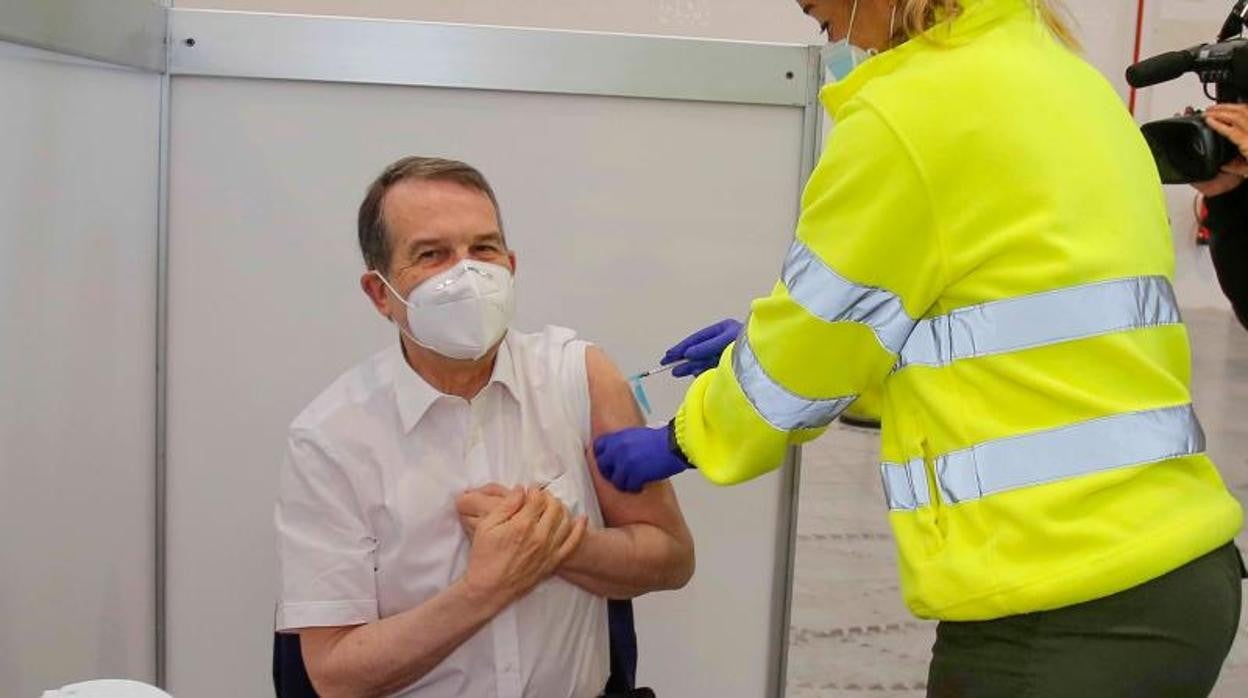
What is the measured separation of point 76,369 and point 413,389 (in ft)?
1.50

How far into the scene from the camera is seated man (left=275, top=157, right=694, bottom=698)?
1.52 meters

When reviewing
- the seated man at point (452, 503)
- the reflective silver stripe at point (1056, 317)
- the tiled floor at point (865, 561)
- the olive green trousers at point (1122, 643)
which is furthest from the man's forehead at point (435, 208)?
the tiled floor at point (865, 561)

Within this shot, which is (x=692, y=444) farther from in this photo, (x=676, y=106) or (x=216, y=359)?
(x=216, y=359)

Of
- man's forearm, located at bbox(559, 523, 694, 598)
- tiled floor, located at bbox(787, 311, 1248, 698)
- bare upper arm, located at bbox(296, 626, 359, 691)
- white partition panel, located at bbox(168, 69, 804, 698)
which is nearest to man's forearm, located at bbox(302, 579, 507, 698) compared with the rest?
bare upper arm, located at bbox(296, 626, 359, 691)

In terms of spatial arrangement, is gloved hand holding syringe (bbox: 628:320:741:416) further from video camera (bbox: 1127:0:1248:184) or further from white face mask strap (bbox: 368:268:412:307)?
video camera (bbox: 1127:0:1248:184)

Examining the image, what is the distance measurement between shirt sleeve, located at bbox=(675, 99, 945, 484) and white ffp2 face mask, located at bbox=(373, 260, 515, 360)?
379mm

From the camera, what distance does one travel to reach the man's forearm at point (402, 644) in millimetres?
1491

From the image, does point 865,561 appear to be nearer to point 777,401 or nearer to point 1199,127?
point 1199,127

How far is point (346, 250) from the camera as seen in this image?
205cm

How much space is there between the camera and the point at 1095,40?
3.33m

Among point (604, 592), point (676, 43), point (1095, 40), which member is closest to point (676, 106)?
point (676, 43)

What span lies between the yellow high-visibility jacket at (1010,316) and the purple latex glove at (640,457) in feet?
1.15

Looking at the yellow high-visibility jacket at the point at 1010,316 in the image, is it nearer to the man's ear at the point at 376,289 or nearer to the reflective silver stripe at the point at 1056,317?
the reflective silver stripe at the point at 1056,317

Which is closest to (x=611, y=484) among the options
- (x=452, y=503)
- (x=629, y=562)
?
(x=629, y=562)
